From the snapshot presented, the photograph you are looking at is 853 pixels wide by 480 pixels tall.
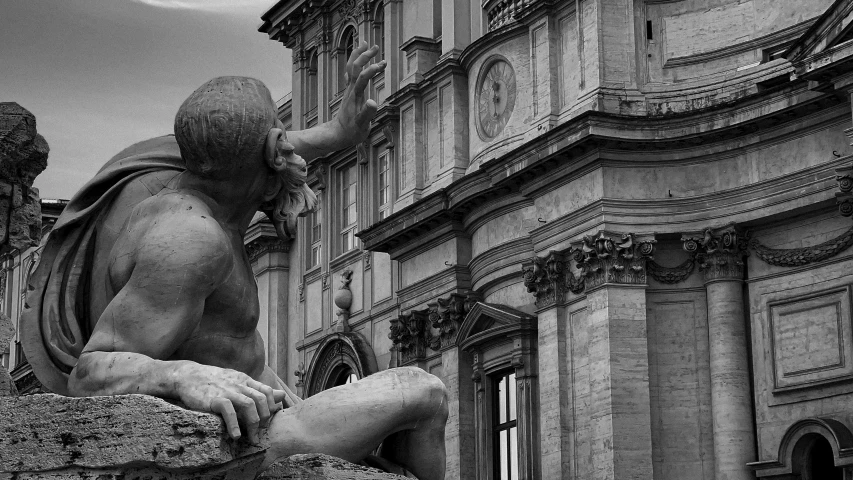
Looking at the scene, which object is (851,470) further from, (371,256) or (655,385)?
(371,256)

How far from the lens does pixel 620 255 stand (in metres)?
22.5

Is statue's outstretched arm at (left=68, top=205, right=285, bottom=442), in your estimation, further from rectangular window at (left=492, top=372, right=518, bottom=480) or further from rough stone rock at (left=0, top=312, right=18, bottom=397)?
rectangular window at (left=492, top=372, right=518, bottom=480)

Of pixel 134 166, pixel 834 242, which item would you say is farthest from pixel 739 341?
pixel 134 166

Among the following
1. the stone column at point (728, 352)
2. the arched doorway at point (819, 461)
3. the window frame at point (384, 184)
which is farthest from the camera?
the window frame at point (384, 184)

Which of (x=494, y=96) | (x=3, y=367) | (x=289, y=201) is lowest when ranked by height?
(x=3, y=367)

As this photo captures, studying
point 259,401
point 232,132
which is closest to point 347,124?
point 232,132

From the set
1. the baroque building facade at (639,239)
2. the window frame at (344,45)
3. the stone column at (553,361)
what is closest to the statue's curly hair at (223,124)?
the baroque building facade at (639,239)

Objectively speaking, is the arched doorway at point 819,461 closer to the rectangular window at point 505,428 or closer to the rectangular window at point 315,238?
the rectangular window at point 505,428

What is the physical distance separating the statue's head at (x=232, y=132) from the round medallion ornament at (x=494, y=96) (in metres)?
22.0

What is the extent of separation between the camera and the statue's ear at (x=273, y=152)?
3.44 meters

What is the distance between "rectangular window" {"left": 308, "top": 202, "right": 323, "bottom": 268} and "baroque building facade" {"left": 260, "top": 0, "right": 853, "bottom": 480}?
5.13m

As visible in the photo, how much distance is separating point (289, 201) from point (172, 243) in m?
0.40

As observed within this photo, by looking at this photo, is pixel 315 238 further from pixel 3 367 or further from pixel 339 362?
pixel 3 367

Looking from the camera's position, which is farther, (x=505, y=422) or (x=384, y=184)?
(x=384, y=184)
